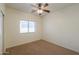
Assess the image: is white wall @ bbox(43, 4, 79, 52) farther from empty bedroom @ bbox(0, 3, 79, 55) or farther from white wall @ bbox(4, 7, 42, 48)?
white wall @ bbox(4, 7, 42, 48)

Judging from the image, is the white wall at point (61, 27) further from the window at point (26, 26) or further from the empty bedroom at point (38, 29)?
the window at point (26, 26)

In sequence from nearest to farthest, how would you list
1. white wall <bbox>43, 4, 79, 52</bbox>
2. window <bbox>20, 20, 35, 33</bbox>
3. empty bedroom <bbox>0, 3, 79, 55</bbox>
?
1. empty bedroom <bbox>0, 3, 79, 55</bbox>
2. window <bbox>20, 20, 35, 33</bbox>
3. white wall <bbox>43, 4, 79, 52</bbox>

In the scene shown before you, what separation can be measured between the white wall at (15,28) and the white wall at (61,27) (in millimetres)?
171

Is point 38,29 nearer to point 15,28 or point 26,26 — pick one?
point 26,26

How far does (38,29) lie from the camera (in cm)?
141

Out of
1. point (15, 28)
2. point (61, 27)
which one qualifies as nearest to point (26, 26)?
point (15, 28)

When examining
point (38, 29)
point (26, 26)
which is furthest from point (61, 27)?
point (26, 26)

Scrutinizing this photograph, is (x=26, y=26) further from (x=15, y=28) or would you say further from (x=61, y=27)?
(x=61, y=27)

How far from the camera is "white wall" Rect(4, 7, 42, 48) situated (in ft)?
4.12

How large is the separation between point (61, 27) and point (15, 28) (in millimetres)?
785

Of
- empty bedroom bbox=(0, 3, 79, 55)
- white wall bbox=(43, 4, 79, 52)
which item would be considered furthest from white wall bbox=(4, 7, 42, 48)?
white wall bbox=(43, 4, 79, 52)

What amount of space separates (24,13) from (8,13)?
239mm

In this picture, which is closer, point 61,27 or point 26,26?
point 26,26

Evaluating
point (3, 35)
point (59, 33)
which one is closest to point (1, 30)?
point (3, 35)
